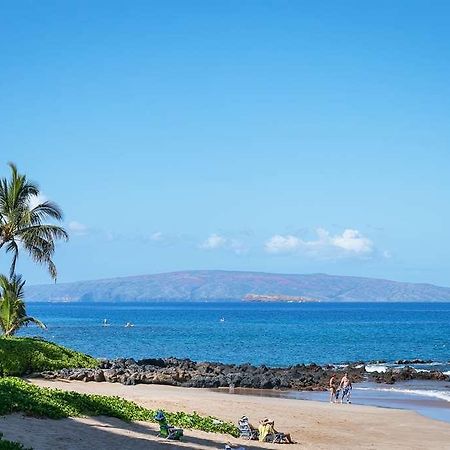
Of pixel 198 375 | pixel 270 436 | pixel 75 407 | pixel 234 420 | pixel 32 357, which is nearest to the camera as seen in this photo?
pixel 75 407

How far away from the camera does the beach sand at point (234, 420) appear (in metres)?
18.2

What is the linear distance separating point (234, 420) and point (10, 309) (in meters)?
20.0

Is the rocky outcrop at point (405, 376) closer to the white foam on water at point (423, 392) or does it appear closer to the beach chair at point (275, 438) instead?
the white foam on water at point (423, 392)

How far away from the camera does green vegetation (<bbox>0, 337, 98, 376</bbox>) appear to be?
3231cm

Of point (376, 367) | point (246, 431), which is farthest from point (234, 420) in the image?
point (376, 367)

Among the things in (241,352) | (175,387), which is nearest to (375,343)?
(241,352)

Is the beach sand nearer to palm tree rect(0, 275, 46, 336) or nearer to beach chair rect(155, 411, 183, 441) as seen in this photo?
beach chair rect(155, 411, 183, 441)

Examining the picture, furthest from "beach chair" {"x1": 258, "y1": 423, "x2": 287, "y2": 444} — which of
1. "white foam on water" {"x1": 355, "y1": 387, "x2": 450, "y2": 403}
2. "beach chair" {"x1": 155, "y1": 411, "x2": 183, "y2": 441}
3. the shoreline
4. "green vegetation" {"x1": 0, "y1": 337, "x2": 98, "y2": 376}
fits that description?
"white foam on water" {"x1": 355, "y1": 387, "x2": 450, "y2": 403}

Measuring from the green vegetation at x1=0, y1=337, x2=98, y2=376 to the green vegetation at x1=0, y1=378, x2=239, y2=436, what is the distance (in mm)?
8460

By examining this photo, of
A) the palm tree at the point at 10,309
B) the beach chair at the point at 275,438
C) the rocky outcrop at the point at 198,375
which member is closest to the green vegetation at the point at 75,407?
the beach chair at the point at 275,438

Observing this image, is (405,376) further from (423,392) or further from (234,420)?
(234,420)

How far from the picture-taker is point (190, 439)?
2025 cm

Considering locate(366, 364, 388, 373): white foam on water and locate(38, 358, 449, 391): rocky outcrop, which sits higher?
locate(38, 358, 449, 391): rocky outcrop

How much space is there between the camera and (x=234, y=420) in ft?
84.4
